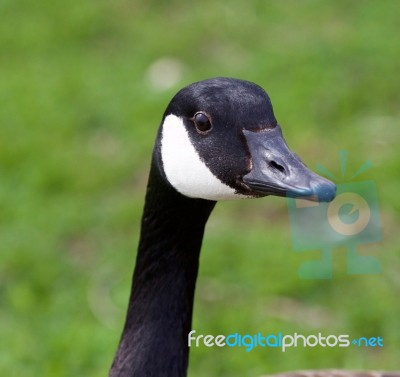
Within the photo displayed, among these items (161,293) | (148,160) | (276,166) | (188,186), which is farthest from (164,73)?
(276,166)

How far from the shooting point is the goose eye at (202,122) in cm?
183

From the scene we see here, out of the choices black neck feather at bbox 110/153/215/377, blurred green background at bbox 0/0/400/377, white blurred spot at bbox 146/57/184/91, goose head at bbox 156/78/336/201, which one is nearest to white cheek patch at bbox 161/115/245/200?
goose head at bbox 156/78/336/201

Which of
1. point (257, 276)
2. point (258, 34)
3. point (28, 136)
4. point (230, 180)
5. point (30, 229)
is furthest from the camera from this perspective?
point (258, 34)

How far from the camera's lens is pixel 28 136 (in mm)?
4188

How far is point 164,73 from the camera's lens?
470 centimetres

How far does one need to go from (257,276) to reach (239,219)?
→ 1.39ft

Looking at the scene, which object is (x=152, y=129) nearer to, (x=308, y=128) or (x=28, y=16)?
(x=308, y=128)

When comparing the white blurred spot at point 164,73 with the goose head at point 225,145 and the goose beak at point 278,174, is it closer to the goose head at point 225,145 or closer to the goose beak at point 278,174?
the goose head at point 225,145

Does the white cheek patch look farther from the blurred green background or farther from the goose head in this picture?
the blurred green background

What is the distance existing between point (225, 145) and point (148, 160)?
91.0 inches

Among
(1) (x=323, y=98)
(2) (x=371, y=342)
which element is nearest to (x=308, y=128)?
(1) (x=323, y=98)

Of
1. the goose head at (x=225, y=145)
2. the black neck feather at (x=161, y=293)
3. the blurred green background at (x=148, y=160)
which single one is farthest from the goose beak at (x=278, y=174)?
the blurred green background at (x=148, y=160)

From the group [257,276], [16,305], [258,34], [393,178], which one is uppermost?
[258,34]

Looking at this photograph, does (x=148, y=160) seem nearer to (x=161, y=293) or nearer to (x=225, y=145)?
(x=161, y=293)
